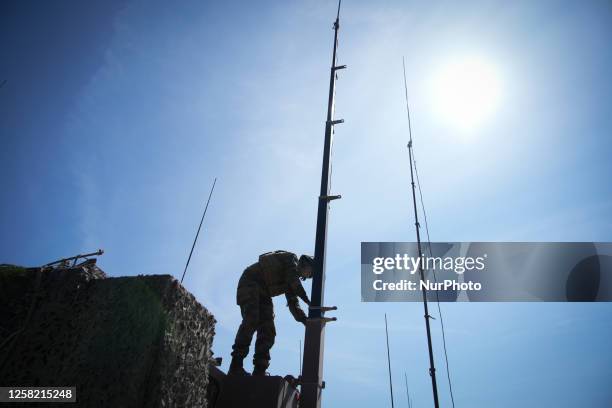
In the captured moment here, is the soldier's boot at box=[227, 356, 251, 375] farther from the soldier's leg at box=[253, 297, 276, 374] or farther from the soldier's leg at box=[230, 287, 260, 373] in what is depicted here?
the soldier's leg at box=[253, 297, 276, 374]

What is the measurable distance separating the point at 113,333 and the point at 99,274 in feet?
1.34

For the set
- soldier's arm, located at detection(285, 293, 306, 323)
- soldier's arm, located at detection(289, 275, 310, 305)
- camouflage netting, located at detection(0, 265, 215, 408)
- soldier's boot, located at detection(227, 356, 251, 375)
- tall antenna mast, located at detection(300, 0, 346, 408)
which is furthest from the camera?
soldier's arm, located at detection(285, 293, 306, 323)

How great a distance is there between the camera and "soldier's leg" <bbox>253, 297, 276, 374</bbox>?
4297 mm


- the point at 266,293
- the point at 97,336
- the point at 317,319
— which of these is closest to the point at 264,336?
the point at 266,293

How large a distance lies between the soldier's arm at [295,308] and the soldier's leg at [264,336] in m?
0.27

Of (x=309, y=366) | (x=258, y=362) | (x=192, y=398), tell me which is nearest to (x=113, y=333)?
(x=192, y=398)

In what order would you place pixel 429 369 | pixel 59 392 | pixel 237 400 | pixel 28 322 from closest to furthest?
pixel 59 392
pixel 28 322
pixel 237 400
pixel 429 369

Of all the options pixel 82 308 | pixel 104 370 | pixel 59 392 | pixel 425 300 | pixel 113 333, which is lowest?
pixel 59 392

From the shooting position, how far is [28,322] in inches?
67.8

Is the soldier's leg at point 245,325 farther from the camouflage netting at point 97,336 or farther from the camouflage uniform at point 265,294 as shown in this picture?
the camouflage netting at point 97,336

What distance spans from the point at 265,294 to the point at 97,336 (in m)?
3.03

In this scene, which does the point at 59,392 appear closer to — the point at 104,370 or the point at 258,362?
the point at 104,370

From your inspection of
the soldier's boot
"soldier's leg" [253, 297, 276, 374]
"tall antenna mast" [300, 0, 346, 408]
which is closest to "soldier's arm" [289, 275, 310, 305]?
"tall antenna mast" [300, 0, 346, 408]

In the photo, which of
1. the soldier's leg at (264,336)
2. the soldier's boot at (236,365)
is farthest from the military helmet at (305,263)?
the soldier's boot at (236,365)
